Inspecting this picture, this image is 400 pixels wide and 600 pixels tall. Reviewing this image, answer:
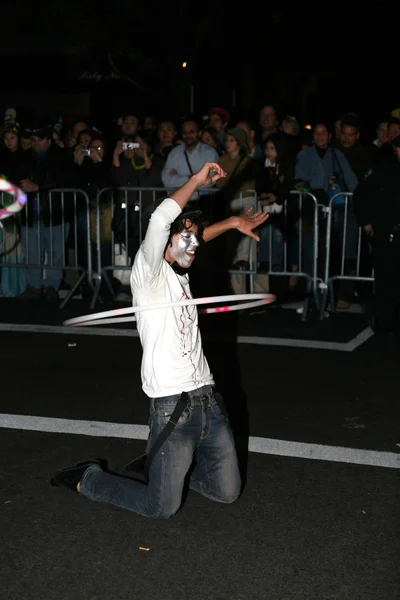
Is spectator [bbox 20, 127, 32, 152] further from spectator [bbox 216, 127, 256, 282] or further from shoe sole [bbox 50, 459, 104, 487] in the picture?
shoe sole [bbox 50, 459, 104, 487]

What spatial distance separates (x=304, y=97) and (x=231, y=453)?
97.0 feet

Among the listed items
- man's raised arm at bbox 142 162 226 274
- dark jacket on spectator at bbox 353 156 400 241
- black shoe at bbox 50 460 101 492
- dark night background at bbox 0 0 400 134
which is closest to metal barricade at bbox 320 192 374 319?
dark jacket on spectator at bbox 353 156 400 241

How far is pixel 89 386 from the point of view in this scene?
8094 millimetres

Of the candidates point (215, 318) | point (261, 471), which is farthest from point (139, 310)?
point (215, 318)

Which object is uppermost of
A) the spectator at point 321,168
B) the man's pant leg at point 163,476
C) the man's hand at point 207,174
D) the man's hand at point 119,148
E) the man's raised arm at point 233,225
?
the man's hand at point 119,148

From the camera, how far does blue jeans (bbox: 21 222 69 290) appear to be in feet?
42.7

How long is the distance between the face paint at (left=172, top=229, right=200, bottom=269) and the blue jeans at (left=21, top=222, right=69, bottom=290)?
7.76 meters

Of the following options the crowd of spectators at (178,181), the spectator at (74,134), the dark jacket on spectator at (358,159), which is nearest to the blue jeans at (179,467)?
the crowd of spectators at (178,181)

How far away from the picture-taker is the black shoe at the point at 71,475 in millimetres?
5531

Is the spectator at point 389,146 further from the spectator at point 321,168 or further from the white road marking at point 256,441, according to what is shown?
the white road marking at point 256,441

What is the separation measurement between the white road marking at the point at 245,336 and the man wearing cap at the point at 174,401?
429cm

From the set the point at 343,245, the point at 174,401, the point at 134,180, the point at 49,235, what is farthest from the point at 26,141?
the point at 174,401

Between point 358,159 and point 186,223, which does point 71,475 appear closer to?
point 186,223

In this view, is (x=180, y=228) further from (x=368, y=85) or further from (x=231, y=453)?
(x=368, y=85)
